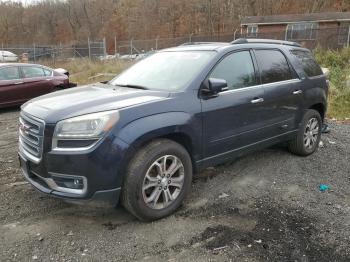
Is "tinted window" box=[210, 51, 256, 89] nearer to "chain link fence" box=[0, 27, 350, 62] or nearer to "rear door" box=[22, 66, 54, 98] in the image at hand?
"rear door" box=[22, 66, 54, 98]

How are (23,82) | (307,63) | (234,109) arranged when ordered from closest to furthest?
(234,109) → (307,63) → (23,82)

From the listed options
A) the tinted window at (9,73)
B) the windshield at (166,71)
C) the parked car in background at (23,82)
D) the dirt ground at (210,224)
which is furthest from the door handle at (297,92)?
the tinted window at (9,73)

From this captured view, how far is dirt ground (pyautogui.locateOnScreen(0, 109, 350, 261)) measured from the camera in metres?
3.37

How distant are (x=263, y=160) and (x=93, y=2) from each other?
67602 millimetres

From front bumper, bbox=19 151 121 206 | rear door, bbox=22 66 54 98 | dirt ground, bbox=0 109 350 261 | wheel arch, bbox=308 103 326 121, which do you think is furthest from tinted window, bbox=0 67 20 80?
wheel arch, bbox=308 103 326 121

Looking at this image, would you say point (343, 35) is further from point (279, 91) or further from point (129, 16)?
point (129, 16)

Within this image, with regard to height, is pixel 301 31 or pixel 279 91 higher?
pixel 301 31

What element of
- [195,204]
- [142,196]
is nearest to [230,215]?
[195,204]

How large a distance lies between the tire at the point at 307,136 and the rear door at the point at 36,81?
25.9ft

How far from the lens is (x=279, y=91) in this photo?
5090 millimetres

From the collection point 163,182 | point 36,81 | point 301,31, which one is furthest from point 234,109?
point 301,31

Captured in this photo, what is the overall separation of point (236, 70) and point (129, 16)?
57.6 meters

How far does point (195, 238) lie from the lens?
3.60 meters

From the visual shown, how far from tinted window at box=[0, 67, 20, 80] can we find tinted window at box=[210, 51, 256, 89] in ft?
26.1
